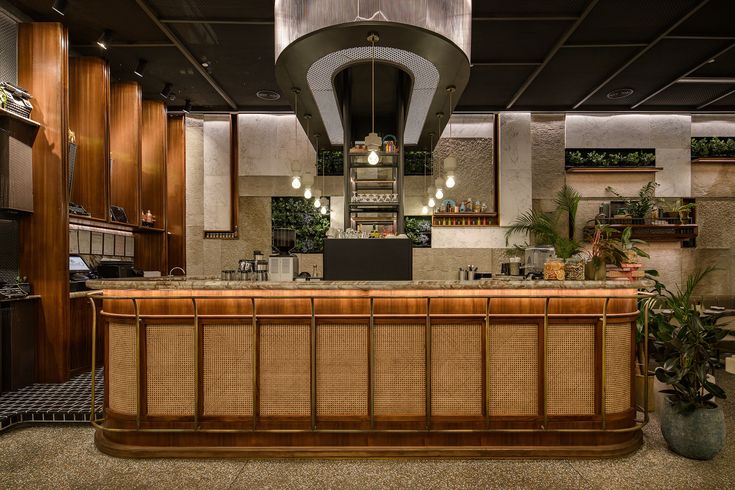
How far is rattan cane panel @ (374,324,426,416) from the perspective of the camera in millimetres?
3305

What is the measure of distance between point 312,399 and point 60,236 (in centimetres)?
370

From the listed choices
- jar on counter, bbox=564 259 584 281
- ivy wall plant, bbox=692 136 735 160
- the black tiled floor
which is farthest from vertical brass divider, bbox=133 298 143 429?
ivy wall plant, bbox=692 136 735 160

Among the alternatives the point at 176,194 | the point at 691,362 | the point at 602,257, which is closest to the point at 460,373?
the point at 602,257

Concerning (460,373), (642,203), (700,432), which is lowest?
(700,432)

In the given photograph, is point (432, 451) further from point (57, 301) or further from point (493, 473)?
point (57, 301)

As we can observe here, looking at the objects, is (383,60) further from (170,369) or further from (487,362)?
(170,369)

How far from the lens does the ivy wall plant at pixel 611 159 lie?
833 centimetres

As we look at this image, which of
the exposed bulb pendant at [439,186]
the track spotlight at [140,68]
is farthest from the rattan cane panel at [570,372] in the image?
the track spotlight at [140,68]

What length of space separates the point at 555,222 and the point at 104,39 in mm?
7898

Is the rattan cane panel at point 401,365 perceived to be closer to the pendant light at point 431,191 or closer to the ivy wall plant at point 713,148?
the pendant light at point 431,191

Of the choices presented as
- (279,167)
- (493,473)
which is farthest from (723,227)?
(279,167)

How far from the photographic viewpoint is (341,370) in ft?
10.9

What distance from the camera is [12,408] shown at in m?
3.96

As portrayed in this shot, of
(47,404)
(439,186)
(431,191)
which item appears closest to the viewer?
(47,404)
